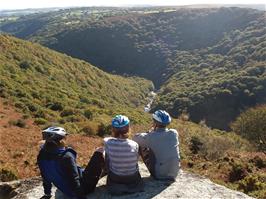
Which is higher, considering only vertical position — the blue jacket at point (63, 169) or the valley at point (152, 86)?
the blue jacket at point (63, 169)

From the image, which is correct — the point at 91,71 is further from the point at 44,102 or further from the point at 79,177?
the point at 79,177

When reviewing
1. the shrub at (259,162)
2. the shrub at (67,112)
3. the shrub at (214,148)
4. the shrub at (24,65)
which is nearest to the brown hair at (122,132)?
the shrub at (259,162)

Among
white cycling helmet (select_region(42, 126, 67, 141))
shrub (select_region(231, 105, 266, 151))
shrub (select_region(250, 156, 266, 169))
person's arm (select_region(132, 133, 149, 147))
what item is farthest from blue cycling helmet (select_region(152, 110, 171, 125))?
shrub (select_region(231, 105, 266, 151))

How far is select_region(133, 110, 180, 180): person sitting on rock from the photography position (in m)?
8.28

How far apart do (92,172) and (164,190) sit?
1350 millimetres

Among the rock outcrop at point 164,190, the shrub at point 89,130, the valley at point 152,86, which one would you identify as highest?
the rock outcrop at point 164,190

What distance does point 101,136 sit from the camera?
69.9 feet

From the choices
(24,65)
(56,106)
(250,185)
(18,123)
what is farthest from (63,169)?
(24,65)

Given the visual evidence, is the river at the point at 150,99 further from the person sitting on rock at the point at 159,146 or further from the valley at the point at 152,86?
the person sitting on rock at the point at 159,146

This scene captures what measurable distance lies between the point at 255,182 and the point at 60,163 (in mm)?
6010

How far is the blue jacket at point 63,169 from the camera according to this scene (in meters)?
7.42

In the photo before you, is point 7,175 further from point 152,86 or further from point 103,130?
point 152,86

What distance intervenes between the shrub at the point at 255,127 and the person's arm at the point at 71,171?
52.6 feet

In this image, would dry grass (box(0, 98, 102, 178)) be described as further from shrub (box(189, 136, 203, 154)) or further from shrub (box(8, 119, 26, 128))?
shrub (box(189, 136, 203, 154))
